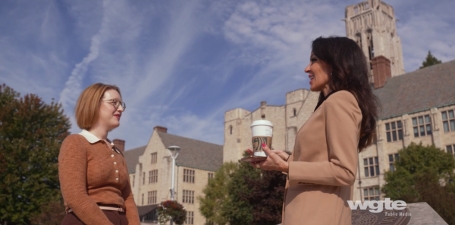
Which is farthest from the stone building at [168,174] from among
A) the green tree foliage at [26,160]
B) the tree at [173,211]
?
the tree at [173,211]

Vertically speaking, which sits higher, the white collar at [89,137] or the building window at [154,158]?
the building window at [154,158]

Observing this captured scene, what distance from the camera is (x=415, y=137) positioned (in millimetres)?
35312

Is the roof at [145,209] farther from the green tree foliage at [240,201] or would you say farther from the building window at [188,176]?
the green tree foliage at [240,201]

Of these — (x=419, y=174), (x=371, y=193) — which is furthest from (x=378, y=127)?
(x=419, y=174)

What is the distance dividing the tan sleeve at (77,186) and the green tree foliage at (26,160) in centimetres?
2943

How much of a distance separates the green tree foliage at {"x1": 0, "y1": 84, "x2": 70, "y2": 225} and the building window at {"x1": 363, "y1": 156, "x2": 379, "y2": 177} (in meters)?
25.1

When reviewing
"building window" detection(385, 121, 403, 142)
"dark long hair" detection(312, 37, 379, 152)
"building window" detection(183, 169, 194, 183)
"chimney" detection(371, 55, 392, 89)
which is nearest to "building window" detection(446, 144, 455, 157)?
"building window" detection(385, 121, 403, 142)

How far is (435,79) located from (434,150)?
9924mm

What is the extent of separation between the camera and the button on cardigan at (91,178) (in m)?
2.98

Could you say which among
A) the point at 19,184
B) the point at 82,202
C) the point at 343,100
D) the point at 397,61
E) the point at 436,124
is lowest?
the point at 82,202

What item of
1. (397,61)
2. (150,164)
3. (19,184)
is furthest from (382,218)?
(397,61)

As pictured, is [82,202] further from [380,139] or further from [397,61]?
[397,61]

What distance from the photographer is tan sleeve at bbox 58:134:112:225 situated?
297cm

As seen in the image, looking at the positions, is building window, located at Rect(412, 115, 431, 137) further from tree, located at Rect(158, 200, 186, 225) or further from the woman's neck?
the woman's neck
